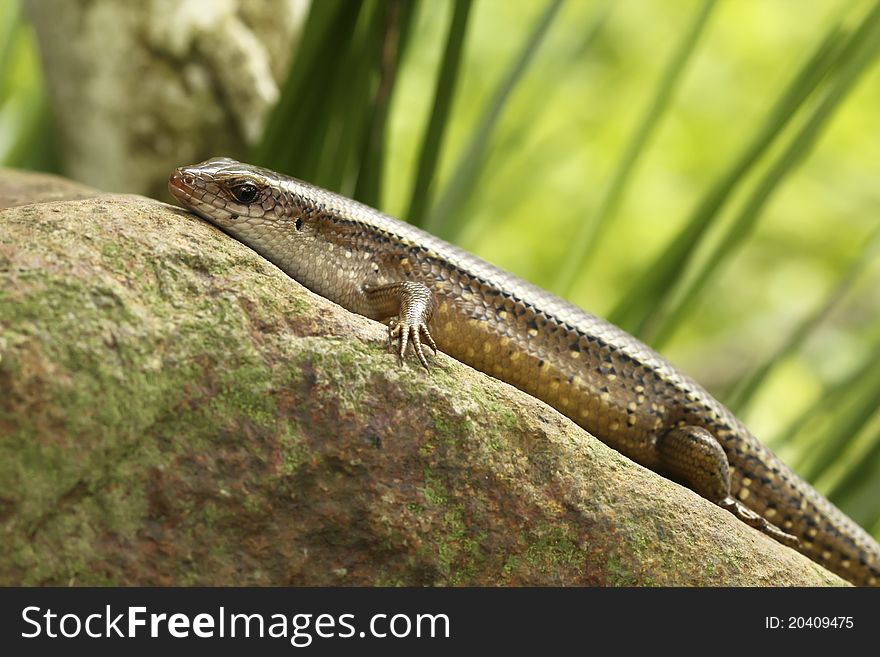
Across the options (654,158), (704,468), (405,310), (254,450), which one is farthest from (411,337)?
(654,158)

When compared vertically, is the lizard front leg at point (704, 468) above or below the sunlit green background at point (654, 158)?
below

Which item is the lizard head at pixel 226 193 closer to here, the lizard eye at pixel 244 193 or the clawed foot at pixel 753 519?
the lizard eye at pixel 244 193

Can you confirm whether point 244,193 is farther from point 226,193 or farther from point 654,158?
point 654,158

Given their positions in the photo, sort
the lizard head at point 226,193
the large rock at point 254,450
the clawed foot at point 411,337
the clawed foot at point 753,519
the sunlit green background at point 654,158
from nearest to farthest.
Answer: the large rock at point 254,450
the clawed foot at point 411,337
the lizard head at point 226,193
the clawed foot at point 753,519
the sunlit green background at point 654,158

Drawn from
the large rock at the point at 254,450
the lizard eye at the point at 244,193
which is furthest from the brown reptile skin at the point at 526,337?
the large rock at the point at 254,450

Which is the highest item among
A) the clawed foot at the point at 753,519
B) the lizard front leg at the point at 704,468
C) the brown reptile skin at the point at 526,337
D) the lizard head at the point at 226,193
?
the lizard head at the point at 226,193

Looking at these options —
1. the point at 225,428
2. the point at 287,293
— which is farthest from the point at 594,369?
the point at 225,428

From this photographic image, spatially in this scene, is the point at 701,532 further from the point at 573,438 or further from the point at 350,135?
the point at 350,135

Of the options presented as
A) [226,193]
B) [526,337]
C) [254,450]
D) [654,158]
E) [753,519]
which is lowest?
[753,519]
